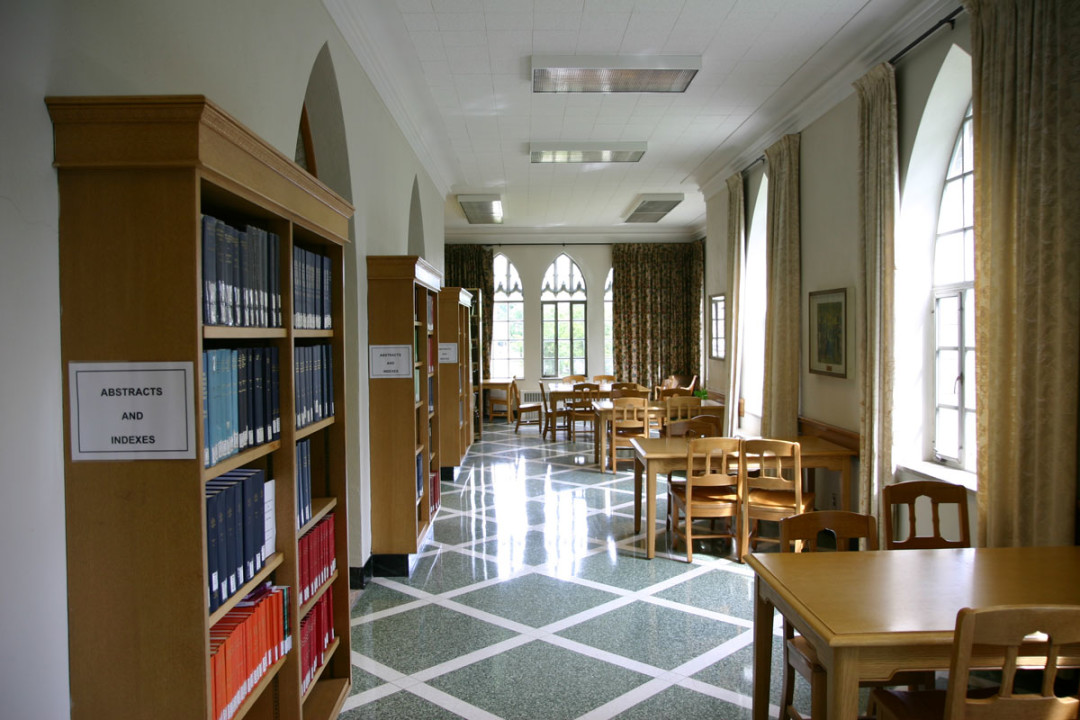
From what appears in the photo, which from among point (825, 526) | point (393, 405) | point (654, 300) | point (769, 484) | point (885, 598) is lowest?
point (769, 484)

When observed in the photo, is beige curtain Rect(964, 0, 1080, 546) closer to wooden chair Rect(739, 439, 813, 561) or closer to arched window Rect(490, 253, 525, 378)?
wooden chair Rect(739, 439, 813, 561)

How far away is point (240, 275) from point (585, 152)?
20.1ft

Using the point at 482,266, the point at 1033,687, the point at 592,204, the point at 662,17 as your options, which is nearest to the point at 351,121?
the point at 662,17

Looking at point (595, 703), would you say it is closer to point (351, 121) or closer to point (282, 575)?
point (282, 575)

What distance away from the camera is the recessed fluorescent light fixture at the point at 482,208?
32.9 ft

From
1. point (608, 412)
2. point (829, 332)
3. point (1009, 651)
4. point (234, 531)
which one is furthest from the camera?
point (608, 412)

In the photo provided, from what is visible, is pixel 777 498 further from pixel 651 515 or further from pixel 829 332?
pixel 829 332

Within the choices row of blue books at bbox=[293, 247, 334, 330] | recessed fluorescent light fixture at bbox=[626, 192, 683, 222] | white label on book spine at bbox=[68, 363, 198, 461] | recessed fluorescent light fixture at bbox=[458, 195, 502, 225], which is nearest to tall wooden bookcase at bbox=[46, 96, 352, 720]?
white label on book spine at bbox=[68, 363, 198, 461]

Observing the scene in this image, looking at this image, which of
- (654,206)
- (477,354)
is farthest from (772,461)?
(477,354)

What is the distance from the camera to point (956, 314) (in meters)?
4.57

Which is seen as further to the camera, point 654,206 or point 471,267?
point 471,267

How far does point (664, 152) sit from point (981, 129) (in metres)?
4.57

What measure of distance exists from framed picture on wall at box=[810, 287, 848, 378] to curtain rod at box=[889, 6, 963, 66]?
1.74 meters

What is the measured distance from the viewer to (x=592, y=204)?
36.0 ft
